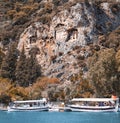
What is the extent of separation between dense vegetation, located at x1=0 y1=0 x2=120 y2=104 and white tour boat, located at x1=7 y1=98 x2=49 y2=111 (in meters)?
4.98

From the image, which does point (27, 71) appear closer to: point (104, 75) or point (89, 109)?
point (89, 109)

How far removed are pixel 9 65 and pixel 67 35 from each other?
19969 millimetres

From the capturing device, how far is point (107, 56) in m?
102

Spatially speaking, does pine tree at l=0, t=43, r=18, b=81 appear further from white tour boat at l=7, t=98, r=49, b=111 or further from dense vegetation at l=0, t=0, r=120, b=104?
white tour boat at l=7, t=98, r=49, b=111

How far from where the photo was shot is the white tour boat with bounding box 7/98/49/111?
10931 cm

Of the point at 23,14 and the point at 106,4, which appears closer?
the point at 106,4

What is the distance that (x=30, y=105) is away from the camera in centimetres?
11206

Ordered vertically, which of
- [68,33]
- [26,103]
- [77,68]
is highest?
[68,33]

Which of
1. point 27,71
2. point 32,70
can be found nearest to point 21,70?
point 27,71

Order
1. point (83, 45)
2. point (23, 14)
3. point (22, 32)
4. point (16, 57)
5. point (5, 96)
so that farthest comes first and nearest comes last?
point (23, 14) → point (22, 32) → point (16, 57) → point (83, 45) → point (5, 96)

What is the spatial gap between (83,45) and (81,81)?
21.4 meters

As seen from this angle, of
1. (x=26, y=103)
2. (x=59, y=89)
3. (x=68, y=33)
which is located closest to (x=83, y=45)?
(x=68, y=33)

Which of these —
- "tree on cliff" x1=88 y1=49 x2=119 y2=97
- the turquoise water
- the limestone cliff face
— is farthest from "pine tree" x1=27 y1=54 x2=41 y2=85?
the turquoise water

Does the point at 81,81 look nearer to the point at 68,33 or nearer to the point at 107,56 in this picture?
the point at 107,56
